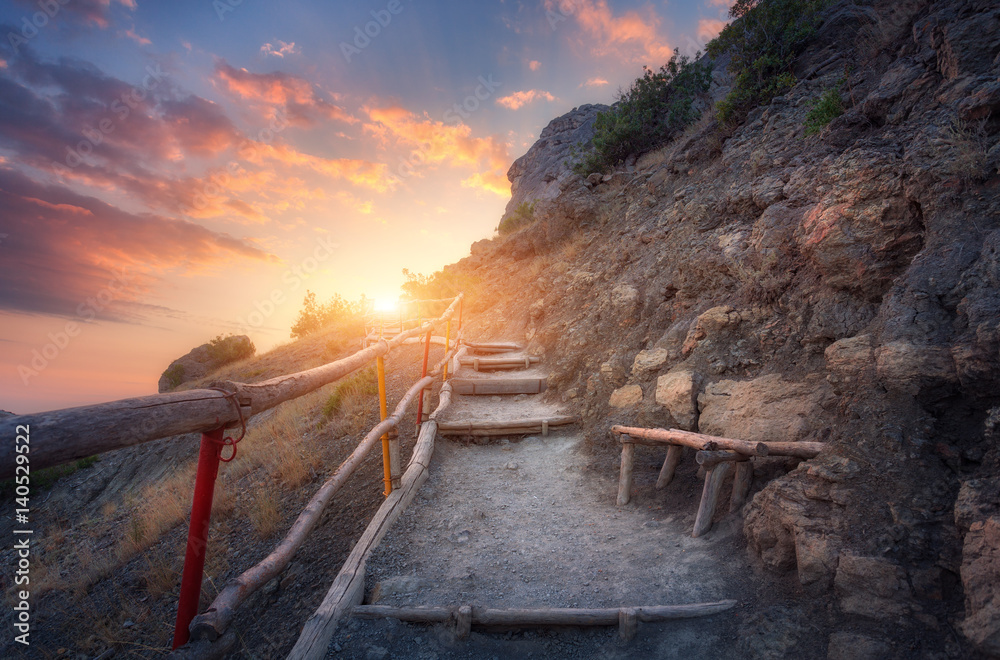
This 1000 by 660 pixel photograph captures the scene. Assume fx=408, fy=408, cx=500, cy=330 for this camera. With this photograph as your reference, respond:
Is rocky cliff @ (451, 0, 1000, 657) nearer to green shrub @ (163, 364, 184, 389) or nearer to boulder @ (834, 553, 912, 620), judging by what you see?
boulder @ (834, 553, 912, 620)

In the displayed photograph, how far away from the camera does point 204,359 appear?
22.4 m

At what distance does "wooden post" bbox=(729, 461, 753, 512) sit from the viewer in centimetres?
361

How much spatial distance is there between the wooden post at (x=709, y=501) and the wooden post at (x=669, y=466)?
794 millimetres

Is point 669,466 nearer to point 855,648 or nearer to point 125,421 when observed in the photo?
point 855,648

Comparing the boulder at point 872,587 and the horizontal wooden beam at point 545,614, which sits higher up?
the boulder at point 872,587

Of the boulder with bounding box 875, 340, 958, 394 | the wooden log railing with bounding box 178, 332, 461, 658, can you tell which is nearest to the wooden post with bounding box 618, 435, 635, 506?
the boulder with bounding box 875, 340, 958, 394

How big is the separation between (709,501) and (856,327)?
2.20 m

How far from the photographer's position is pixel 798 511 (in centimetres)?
291

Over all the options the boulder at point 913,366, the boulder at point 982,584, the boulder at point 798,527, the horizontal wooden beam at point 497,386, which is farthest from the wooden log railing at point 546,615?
the horizontal wooden beam at point 497,386

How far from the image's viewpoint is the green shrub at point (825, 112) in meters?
5.48

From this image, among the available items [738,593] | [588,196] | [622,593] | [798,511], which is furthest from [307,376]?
[588,196]

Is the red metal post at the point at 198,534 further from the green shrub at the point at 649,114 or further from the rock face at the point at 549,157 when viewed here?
the rock face at the point at 549,157

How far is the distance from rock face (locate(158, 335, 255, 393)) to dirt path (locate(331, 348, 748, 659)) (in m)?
22.5

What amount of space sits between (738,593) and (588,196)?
12.2 metres
